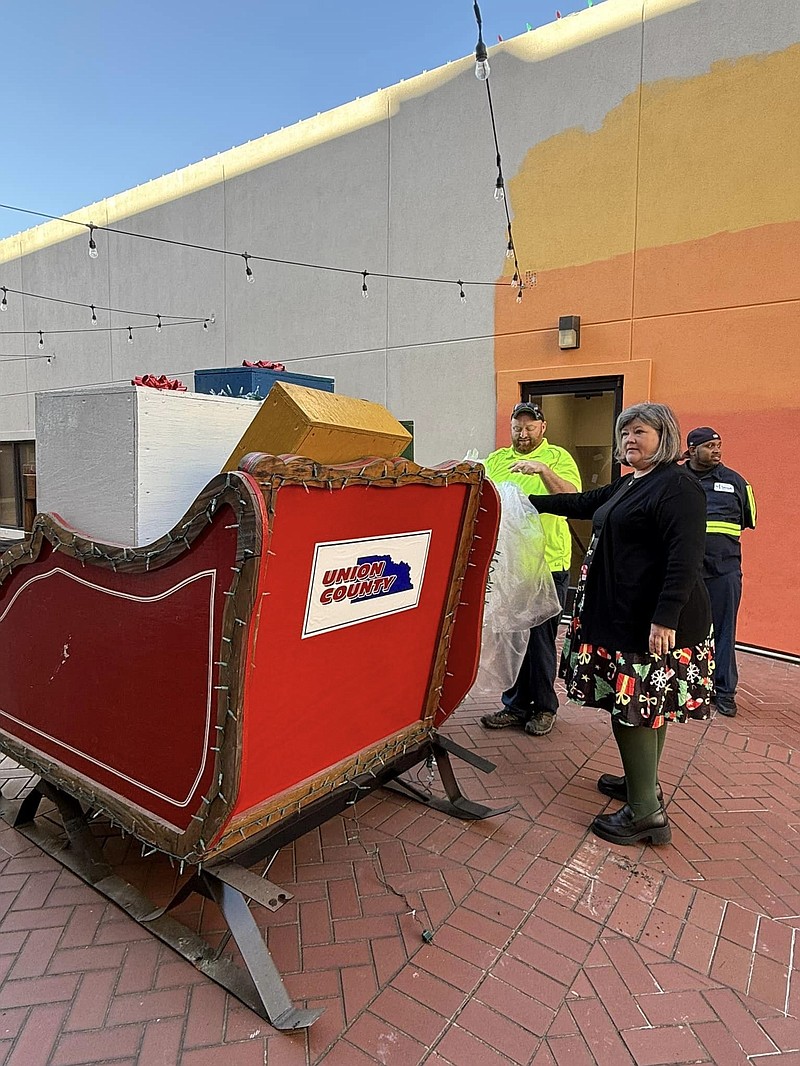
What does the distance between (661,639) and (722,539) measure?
85.2 inches

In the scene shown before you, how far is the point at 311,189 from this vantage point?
7820 millimetres

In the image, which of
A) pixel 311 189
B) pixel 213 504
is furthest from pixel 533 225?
pixel 213 504

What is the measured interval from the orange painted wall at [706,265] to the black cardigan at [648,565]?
3.24 meters

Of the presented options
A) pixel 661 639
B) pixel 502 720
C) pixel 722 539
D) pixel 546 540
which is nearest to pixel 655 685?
pixel 661 639

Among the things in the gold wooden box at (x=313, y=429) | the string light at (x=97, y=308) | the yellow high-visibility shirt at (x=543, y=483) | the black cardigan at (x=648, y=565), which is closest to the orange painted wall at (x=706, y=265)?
the yellow high-visibility shirt at (x=543, y=483)

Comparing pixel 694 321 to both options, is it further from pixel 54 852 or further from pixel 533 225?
pixel 54 852

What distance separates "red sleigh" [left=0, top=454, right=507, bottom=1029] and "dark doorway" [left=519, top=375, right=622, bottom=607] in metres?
3.99

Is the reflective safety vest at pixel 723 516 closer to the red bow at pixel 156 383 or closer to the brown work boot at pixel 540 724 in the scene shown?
the brown work boot at pixel 540 724

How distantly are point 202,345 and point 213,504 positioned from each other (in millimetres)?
8456

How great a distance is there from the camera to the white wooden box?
2041mm

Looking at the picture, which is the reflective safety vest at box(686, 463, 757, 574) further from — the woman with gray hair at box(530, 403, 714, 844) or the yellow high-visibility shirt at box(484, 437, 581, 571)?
the woman with gray hair at box(530, 403, 714, 844)

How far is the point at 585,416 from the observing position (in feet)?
21.4

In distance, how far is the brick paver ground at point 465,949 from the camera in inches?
73.2

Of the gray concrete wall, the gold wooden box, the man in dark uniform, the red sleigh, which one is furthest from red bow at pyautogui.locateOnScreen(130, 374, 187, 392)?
the gray concrete wall
